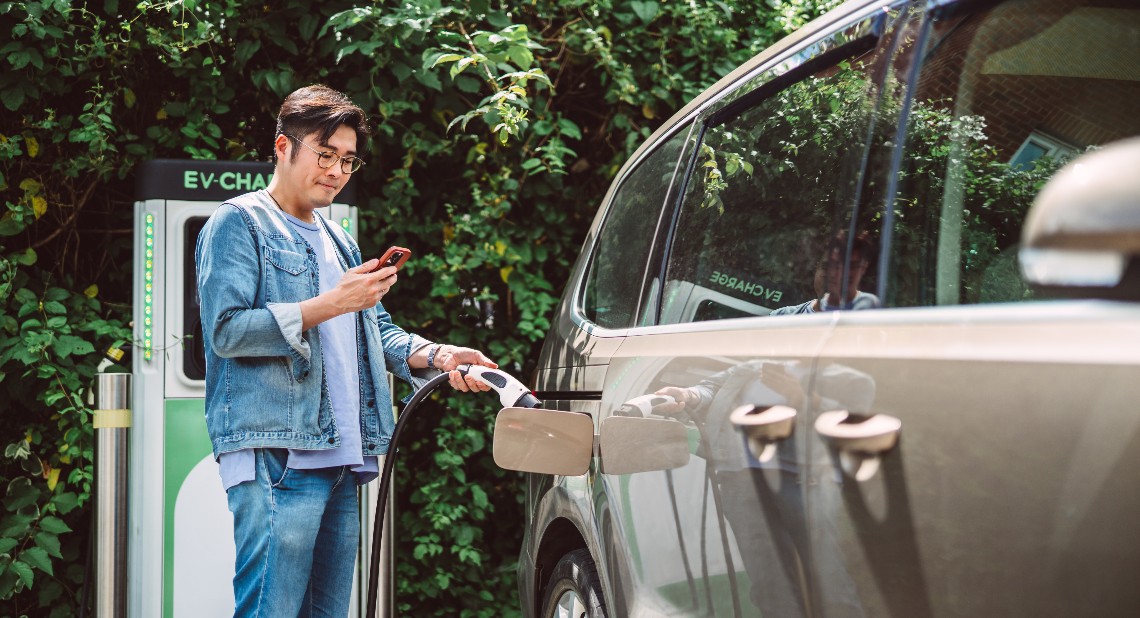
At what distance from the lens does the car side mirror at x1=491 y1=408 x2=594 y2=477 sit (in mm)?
2377

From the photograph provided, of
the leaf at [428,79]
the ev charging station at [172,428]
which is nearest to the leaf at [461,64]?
the leaf at [428,79]

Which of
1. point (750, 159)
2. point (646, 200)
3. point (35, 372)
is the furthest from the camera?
point (35, 372)

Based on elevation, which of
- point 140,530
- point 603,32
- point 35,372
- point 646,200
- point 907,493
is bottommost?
point 140,530

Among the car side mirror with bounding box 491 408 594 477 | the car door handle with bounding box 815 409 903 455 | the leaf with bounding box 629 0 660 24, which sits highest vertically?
the leaf with bounding box 629 0 660 24

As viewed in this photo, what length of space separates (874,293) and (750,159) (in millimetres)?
666

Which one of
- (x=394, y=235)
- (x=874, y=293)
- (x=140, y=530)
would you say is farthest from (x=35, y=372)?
(x=874, y=293)

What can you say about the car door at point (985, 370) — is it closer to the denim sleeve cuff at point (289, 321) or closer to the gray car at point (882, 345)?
the gray car at point (882, 345)

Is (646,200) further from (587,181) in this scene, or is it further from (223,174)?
(587,181)

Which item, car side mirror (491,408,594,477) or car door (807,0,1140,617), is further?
car side mirror (491,408,594,477)

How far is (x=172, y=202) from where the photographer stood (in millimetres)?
3725

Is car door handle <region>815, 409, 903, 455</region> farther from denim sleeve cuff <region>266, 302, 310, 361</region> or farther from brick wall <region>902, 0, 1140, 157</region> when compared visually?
denim sleeve cuff <region>266, 302, 310, 361</region>

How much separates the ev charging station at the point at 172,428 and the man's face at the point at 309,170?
1157 mm

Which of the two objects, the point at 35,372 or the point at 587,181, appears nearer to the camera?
the point at 35,372

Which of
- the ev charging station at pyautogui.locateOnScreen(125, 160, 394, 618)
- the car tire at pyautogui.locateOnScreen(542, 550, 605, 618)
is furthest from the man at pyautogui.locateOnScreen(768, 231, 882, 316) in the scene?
the ev charging station at pyautogui.locateOnScreen(125, 160, 394, 618)
